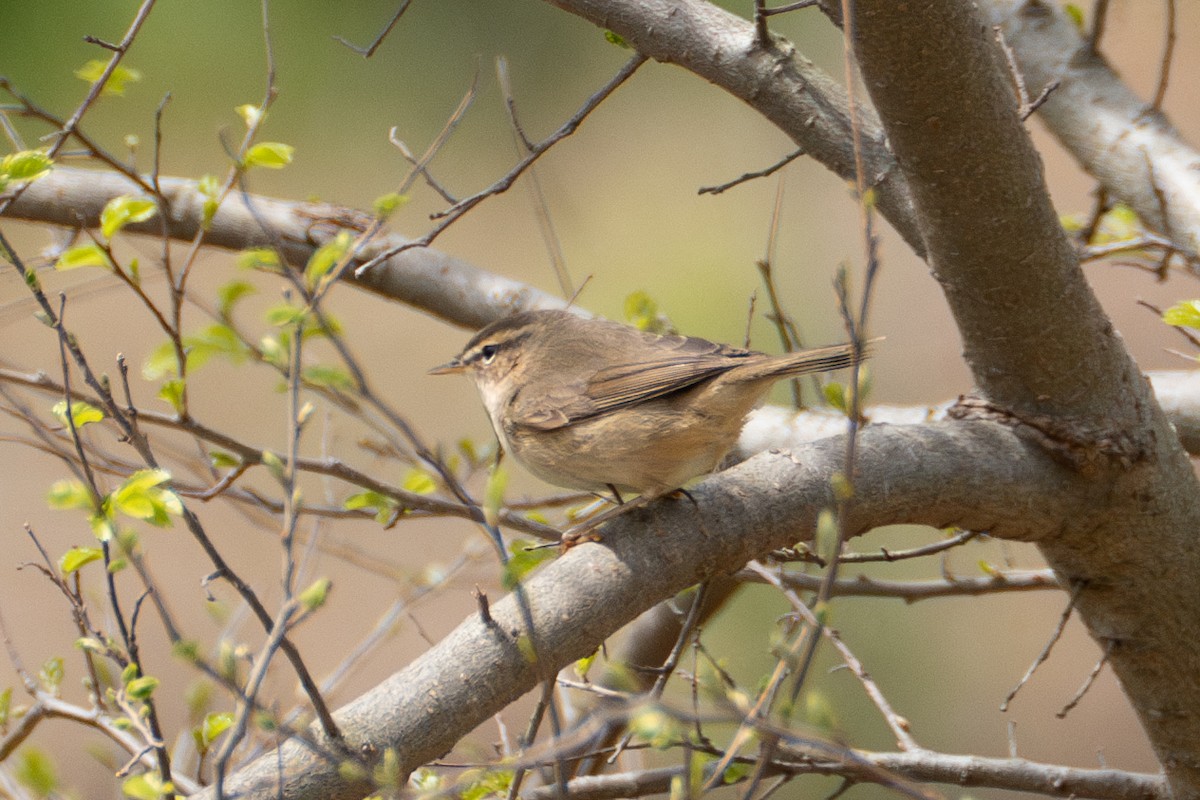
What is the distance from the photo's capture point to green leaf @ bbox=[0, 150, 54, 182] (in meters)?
1.58

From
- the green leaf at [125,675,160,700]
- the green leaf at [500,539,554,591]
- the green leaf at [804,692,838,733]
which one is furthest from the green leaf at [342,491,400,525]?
the green leaf at [804,692,838,733]

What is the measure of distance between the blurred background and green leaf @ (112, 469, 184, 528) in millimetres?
2798

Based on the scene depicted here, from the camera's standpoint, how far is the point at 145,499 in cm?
136

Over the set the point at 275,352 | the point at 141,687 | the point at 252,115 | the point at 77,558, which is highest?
the point at 252,115

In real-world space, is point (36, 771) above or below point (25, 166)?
below

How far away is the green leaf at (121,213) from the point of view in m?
1.68

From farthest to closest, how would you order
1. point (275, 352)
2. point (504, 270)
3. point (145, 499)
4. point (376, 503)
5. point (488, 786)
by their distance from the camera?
point (504, 270) → point (376, 503) → point (488, 786) → point (145, 499) → point (275, 352)

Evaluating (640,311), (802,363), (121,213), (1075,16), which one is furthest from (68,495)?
(1075,16)

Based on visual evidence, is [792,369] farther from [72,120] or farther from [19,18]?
[19,18]

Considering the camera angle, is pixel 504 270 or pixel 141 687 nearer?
pixel 141 687

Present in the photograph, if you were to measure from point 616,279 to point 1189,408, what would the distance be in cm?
298

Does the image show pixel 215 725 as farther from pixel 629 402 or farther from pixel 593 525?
pixel 629 402

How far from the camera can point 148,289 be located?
5.58m

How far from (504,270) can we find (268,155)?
12.3ft
